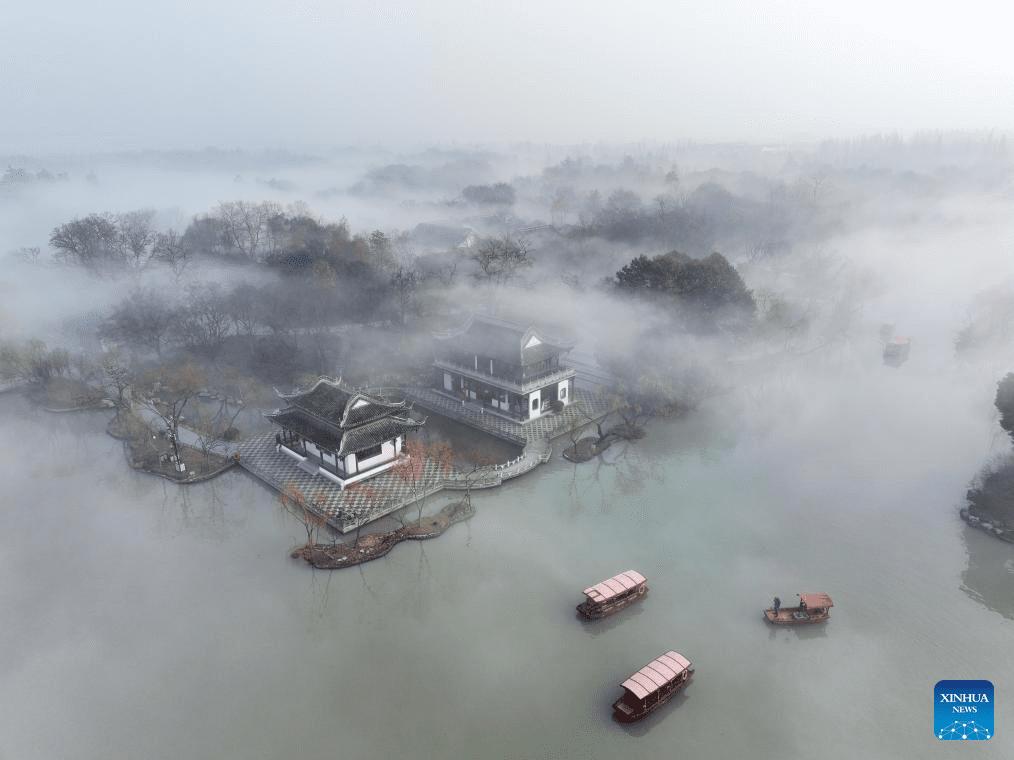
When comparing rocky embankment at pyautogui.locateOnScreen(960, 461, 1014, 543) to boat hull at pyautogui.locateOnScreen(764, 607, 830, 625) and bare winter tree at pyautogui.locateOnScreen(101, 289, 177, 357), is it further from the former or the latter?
bare winter tree at pyautogui.locateOnScreen(101, 289, 177, 357)

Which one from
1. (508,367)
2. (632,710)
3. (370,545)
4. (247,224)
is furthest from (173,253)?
(632,710)

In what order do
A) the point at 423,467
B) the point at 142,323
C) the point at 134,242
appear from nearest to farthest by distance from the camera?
the point at 423,467 → the point at 142,323 → the point at 134,242

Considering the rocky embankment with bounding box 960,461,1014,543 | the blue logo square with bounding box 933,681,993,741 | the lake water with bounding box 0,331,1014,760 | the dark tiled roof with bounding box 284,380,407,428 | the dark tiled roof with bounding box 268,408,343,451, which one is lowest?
the blue logo square with bounding box 933,681,993,741

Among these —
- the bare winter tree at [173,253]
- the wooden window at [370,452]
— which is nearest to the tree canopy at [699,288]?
the wooden window at [370,452]

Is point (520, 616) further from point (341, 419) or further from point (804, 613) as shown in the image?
point (341, 419)

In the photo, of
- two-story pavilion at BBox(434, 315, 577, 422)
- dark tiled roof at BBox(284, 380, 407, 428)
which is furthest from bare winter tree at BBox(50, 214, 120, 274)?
dark tiled roof at BBox(284, 380, 407, 428)

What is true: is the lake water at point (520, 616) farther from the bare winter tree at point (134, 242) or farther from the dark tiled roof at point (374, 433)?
the bare winter tree at point (134, 242)
